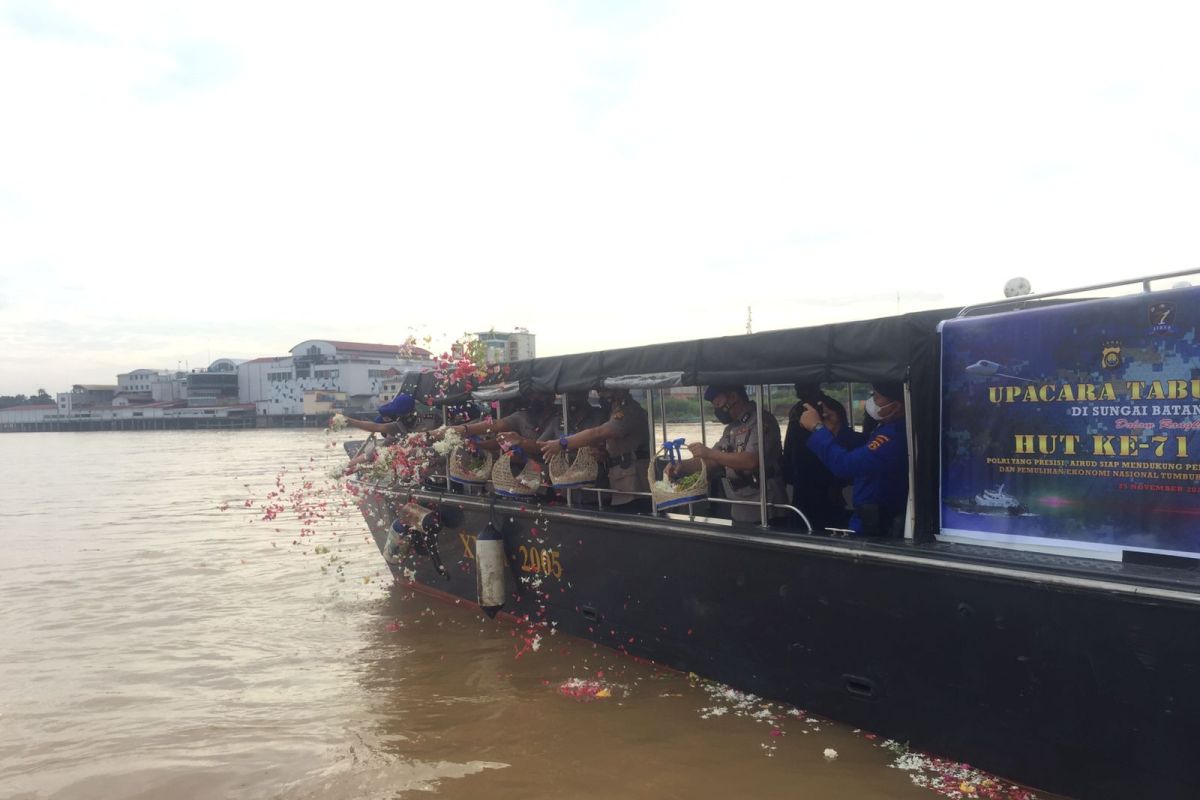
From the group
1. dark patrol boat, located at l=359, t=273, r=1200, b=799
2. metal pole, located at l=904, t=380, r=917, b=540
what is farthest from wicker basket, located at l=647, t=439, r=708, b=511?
metal pole, located at l=904, t=380, r=917, b=540

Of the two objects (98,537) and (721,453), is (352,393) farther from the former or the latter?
(721,453)

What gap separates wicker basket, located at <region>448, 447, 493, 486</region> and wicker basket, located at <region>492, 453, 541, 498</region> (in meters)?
0.39

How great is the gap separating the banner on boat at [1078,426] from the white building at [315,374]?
79.4 metres

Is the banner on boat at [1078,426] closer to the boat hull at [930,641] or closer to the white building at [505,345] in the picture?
the boat hull at [930,641]

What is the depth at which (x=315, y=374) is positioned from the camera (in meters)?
90.2

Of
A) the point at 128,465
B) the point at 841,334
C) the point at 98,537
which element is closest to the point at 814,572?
the point at 841,334

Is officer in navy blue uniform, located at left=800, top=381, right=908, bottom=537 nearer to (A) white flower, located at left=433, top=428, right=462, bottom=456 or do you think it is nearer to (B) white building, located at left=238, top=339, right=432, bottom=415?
(A) white flower, located at left=433, top=428, right=462, bottom=456

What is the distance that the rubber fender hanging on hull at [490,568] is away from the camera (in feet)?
24.7

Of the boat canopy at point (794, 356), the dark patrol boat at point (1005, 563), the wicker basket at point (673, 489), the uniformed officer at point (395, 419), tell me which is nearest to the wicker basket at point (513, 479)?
the boat canopy at point (794, 356)

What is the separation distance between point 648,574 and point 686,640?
1.76 ft

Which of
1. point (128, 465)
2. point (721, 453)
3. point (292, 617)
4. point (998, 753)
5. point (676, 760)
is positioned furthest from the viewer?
point (128, 465)

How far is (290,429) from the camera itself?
84.6 meters

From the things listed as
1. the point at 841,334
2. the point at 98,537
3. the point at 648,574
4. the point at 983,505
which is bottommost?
the point at 98,537

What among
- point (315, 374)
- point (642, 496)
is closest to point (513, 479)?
point (642, 496)
